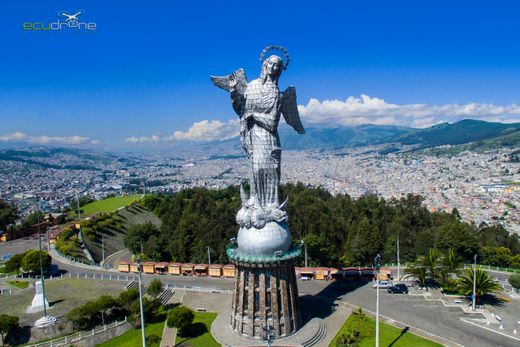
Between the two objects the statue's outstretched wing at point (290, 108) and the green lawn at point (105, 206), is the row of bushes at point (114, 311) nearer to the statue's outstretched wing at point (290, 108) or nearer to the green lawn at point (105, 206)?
the statue's outstretched wing at point (290, 108)

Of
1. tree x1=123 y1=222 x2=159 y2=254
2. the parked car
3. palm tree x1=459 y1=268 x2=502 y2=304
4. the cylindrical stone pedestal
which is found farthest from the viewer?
tree x1=123 y1=222 x2=159 y2=254

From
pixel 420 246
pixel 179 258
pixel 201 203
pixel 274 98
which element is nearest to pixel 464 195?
pixel 420 246

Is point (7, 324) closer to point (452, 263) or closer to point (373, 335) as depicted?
point (373, 335)

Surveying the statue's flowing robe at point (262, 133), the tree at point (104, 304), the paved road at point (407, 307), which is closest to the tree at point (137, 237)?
the paved road at point (407, 307)

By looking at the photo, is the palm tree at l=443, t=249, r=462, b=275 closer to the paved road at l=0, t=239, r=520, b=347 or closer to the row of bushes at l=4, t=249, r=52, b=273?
the paved road at l=0, t=239, r=520, b=347

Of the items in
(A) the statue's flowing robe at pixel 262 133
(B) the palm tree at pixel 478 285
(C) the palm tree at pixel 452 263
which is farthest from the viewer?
(C) the palm tree at pixel 452 263

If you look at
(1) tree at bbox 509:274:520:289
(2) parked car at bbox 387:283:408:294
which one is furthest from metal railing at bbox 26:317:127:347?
(1) tree at bbox 509:274:520:289

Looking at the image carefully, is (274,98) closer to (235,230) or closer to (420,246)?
(235,230)
